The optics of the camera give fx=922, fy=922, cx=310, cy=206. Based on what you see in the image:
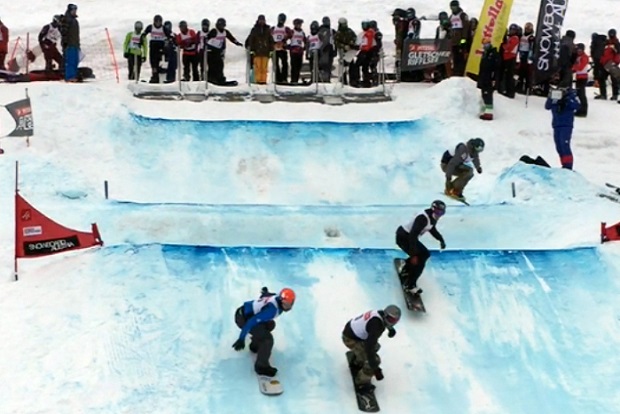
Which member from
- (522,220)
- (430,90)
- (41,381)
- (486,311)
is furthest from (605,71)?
(41,381)

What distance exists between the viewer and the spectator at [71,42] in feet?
58.9

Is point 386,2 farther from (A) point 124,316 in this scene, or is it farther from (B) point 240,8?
(A) point 124,316

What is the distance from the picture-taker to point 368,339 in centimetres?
909

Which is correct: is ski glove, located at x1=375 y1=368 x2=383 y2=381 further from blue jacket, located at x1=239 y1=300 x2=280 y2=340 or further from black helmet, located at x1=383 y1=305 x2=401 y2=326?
blue jacket, located at x1=239 y1=300 x2=280 y2=340

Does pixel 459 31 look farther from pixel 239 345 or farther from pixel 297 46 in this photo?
pixel 239 345

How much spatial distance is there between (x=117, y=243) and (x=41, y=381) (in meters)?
2.80

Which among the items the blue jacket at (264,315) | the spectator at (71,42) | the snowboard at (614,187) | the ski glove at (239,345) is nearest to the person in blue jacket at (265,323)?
the blue jacket at (264,315)

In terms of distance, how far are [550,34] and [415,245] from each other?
7991mm

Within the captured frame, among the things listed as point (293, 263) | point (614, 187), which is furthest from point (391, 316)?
point (614, 187)

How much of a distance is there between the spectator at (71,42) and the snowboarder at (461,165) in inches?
322

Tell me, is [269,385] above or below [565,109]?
below

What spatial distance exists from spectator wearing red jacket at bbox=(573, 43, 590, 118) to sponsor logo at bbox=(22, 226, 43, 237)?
36.1ft

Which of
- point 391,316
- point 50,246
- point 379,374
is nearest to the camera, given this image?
point 391,316

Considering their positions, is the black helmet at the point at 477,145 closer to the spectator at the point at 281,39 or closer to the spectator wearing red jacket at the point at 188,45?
the spectator at the point at 281,39
